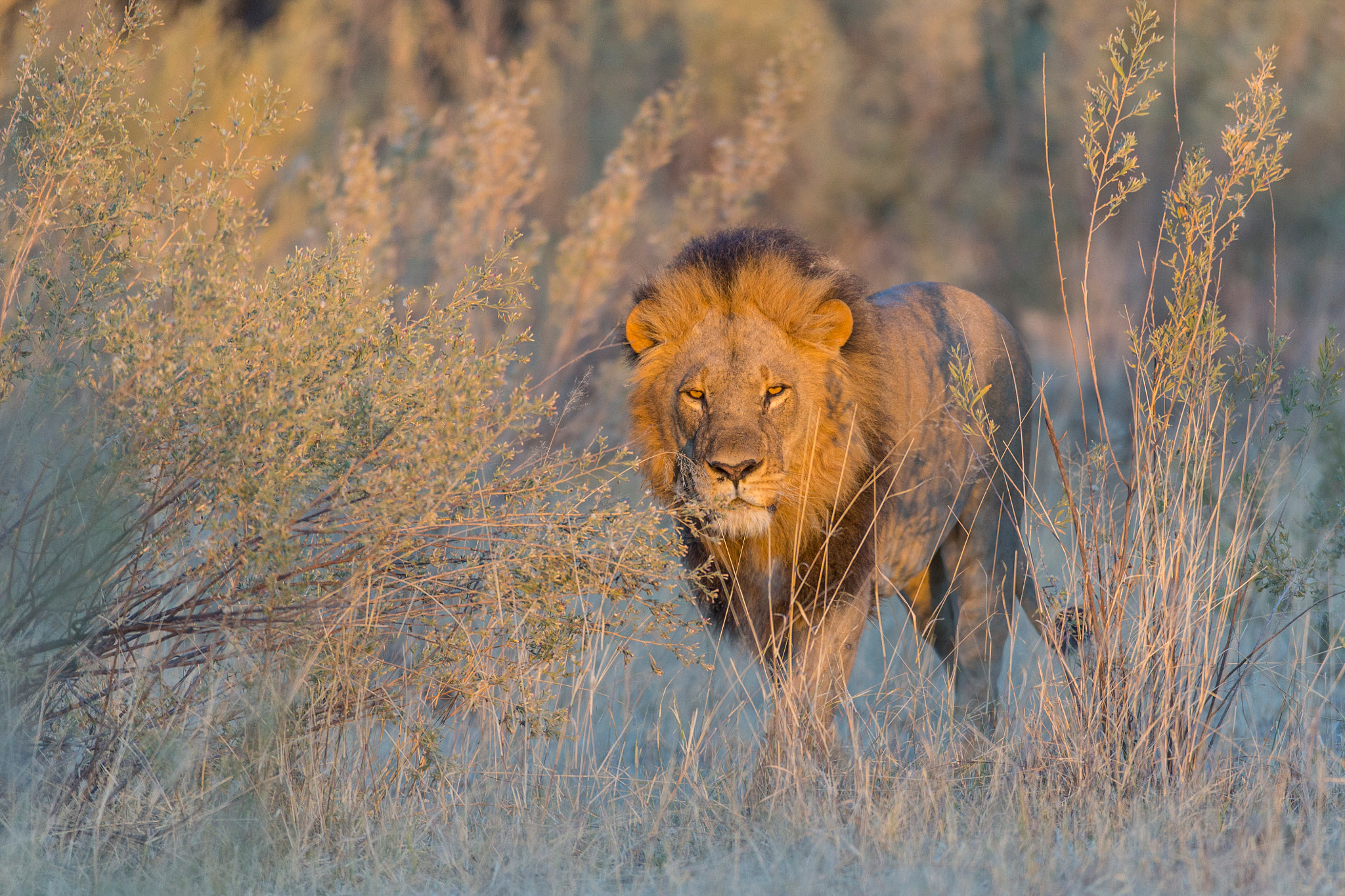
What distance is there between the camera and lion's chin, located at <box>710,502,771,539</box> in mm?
3777

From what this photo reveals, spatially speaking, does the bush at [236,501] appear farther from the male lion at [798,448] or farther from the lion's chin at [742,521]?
the male lion at [798,448]

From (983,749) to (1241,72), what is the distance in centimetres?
770

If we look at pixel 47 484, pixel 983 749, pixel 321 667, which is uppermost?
pixel 47 484

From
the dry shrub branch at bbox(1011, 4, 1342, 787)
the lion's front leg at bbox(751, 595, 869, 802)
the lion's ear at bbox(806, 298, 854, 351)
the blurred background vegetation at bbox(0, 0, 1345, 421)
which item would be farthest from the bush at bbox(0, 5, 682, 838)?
the blurred background vegetation at bbox(0, 0, 1345, 421)

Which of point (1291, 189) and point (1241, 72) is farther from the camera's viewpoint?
point (1291, 189)

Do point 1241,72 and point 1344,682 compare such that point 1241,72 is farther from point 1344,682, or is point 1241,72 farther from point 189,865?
point 189,865

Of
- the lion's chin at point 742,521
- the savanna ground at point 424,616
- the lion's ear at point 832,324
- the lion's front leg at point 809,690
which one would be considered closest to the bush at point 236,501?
the savanna ground at point 424,616

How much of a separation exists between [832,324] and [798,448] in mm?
421

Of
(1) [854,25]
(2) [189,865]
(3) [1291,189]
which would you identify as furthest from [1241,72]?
(2) [189,865]

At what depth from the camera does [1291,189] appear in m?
10.5

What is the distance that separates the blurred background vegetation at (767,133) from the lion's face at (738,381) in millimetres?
2005

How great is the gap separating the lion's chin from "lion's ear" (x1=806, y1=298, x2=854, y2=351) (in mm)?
647

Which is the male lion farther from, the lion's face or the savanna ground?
the savanna ground

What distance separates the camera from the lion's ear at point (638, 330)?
423cm
